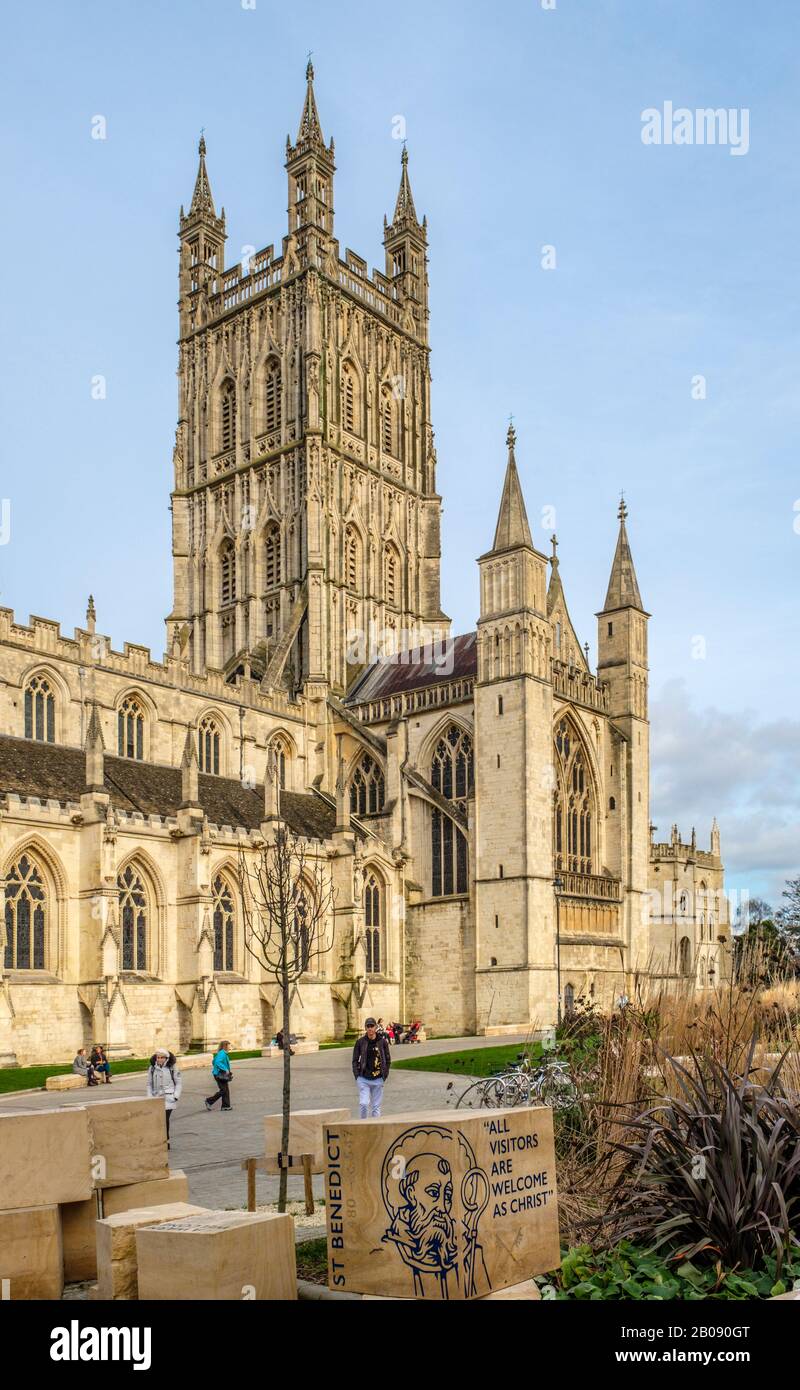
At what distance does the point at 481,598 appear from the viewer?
38.9 meters

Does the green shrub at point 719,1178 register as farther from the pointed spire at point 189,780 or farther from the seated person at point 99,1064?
the pointed spire at point 189,780

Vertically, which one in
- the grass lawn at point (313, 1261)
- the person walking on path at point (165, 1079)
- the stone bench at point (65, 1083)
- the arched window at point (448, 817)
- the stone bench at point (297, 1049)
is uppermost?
the arched window at point (448, 817)

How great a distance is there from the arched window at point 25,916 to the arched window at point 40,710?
24.6 ft

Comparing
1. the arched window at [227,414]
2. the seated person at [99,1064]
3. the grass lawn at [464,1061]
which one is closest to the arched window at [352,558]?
the arched window at [227,414]

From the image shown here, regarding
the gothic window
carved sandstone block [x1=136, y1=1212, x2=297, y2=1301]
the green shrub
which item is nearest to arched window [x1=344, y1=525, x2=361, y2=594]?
the gothic window

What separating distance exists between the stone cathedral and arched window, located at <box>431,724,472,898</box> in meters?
0.09

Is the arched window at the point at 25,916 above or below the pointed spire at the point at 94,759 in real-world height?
below

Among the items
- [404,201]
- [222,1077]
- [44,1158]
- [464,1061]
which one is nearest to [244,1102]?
[222,1077]

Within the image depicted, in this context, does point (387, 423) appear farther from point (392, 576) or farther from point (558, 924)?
point (558, 924)

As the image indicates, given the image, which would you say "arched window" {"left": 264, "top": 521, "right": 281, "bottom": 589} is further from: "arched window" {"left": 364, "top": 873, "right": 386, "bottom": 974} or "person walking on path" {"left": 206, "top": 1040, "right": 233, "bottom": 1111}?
"person walking on path" {"left": 206, "top": 1040, "right": 233, "bottom": 1111}

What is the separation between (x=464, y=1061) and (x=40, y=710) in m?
A: 19.0

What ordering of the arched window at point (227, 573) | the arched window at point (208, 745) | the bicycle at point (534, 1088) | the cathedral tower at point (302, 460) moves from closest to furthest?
1. the bicycle at point (534, 1088)
2. the arched window at point (208, 745)
3. the cathedral tower at point (302, 460)
4. the arched window at point (227, 573)

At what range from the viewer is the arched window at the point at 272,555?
169 feet
